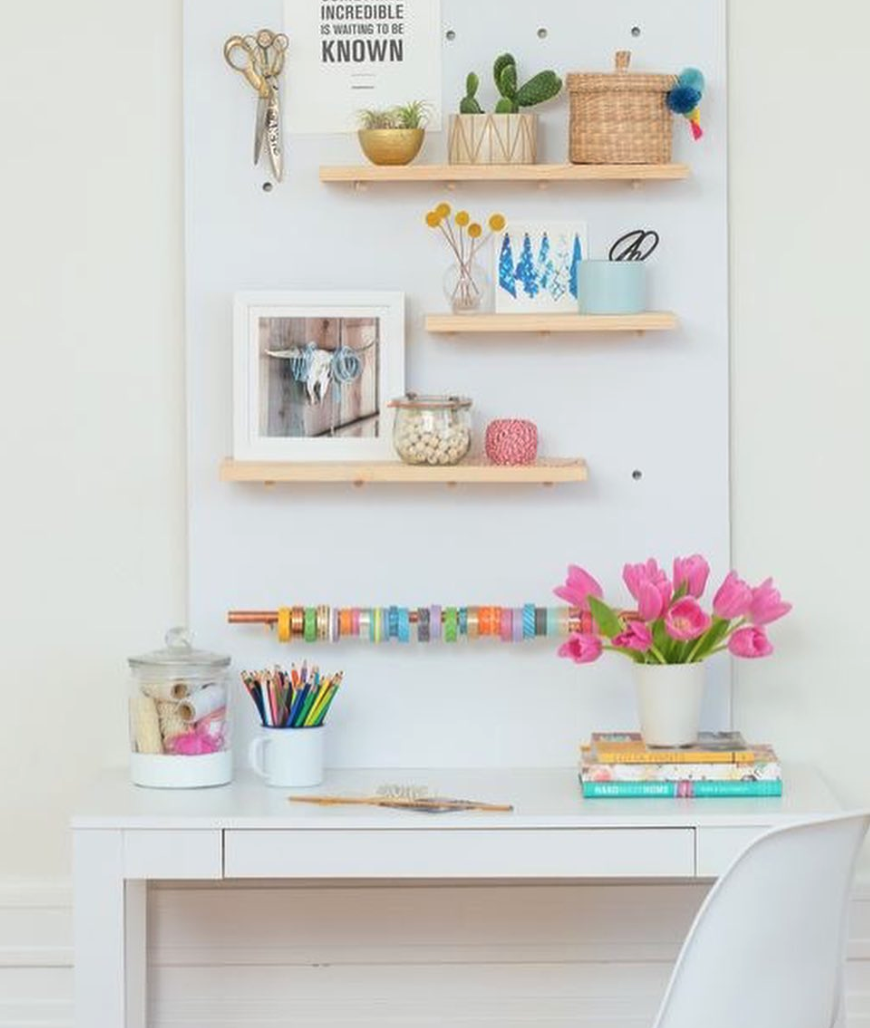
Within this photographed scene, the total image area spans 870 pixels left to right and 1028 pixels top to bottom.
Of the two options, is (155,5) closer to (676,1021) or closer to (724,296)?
(724,296)

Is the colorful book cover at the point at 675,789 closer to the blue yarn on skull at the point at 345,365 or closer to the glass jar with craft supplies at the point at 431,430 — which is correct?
the glass jar with craft supplies at the point at 431,430

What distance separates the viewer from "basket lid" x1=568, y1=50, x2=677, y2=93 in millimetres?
2914

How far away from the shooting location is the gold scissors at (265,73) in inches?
118

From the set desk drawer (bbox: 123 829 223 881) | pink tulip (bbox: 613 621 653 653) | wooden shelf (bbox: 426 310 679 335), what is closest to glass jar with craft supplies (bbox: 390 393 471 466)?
wooden shelf (bbox: 426 310 679 335)

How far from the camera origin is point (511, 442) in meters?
2.95

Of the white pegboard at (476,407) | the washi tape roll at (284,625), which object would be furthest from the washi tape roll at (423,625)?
the washi tape roll at (284,625)

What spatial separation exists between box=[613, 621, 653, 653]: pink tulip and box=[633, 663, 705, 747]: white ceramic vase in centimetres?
4

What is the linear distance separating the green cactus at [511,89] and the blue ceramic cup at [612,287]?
0.77 feet

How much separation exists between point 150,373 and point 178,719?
1.68ft

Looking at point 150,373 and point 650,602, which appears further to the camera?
point 150,373

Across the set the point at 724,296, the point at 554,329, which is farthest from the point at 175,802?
the point at 724,296

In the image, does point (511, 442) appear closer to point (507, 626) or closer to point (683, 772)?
point (507, 626)

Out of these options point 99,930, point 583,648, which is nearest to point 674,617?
point 583,648

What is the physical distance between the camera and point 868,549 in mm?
3094
